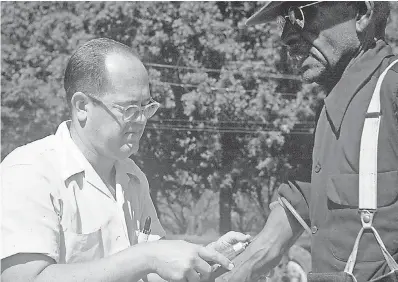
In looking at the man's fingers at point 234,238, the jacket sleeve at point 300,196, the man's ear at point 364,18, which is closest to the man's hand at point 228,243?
the man's fingers at point 234,238

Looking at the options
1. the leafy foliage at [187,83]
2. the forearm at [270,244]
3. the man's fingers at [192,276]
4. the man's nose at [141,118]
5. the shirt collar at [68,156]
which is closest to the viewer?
the man's fingers at [192,276]

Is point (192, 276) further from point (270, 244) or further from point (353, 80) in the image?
point (353, 80)

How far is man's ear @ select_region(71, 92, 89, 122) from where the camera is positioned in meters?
2.77

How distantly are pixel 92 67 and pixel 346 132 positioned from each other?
1015mm

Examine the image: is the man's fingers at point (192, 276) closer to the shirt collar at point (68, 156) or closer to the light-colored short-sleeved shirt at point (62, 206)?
the light-colored short-sleeved shirt at point (62, 206)

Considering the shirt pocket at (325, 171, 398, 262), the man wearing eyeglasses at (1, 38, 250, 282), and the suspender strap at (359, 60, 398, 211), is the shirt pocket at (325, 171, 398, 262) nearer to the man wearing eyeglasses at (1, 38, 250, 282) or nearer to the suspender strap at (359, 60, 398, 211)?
the suspender strap at (359, 60, 398, 211)

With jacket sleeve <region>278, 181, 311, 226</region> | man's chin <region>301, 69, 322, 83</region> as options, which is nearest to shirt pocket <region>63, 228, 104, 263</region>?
jacket sleeve <region>278, 181, 311, 226</region>

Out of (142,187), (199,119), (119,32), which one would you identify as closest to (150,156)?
(199,119)

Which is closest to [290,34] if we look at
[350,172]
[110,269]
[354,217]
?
[350,172]

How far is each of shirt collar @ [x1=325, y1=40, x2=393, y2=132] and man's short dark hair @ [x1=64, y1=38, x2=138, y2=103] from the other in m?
0.84

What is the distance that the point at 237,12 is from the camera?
531 inches

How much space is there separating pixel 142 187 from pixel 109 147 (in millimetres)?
437

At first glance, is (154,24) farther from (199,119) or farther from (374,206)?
(374,206)

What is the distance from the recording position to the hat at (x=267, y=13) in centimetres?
271
